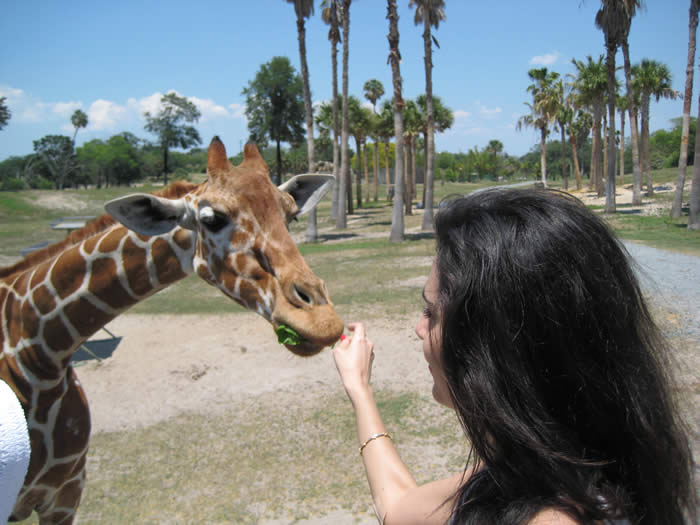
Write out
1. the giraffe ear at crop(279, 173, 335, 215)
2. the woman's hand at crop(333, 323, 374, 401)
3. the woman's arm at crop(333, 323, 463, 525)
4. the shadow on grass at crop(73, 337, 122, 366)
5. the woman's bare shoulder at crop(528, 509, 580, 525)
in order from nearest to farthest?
1. the woman's bare shoulder at crop(528, 509, 580, 525)
2. the woman's arm at crop(333, 323, 463, 525)
3. the woman's hand at crop(333, 323, 374, 401)
4. the giraffe ear at crop(279, 173, 335, 215)
5. the shadow on grass at crop(73, 337, 122, 366)

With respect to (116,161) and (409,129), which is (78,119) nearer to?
(116,161)

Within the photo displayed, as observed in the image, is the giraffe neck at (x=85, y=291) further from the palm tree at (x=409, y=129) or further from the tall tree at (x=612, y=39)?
the palm tree at (x=409, y=129)

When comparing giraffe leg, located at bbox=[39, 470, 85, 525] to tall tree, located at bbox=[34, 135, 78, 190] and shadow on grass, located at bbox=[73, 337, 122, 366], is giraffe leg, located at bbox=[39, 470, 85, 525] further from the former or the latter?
tall tree, located at bbox=[34, 135, 78, 190]

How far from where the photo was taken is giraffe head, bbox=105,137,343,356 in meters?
2.63

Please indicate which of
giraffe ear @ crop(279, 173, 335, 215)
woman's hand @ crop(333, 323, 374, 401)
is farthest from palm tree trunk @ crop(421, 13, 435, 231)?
woman's hand @ crop(333, 323, 374, 401)

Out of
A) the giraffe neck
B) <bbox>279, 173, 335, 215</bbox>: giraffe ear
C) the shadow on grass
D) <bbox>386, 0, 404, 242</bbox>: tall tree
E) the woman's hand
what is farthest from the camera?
<bbox>386, 0, 404, 242</bbox>: tall tree

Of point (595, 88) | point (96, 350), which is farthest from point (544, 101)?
point (96, 350)

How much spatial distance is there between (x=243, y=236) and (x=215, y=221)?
19 centimetres

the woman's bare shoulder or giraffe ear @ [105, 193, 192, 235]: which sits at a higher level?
giraffe ear @ [105, 193, 192, 235]

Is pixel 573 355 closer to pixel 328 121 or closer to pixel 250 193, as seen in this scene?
pixel 250 193

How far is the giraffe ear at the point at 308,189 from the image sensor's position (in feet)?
11.7

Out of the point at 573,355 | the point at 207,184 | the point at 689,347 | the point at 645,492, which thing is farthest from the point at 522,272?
the point at 689,347

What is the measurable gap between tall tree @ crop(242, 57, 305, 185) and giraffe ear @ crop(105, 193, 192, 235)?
35.5 metres

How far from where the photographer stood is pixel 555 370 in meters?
1.20
